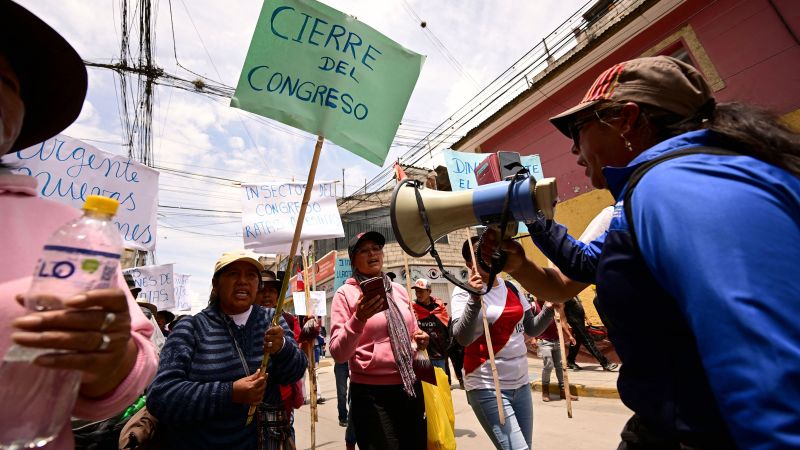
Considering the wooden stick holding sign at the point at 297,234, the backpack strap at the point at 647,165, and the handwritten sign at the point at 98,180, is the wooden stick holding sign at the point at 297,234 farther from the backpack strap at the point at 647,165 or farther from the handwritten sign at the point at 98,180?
the handwritten sign at the point at 98,180

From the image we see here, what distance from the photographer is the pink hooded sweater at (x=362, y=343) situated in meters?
2.52

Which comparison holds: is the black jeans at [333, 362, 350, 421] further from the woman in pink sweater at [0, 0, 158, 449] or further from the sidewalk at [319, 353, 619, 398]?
the woman in pink sweater at [0, 0, 158, 449]

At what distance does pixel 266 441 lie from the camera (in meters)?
2.19

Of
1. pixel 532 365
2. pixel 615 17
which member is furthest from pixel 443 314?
pixel 615 17

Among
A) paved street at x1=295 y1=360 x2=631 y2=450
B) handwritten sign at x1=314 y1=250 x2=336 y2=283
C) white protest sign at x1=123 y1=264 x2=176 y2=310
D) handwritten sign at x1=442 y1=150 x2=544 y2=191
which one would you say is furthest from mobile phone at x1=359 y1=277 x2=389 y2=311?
handwritten sign at x1=314 y1=250 x2=336 y2=283

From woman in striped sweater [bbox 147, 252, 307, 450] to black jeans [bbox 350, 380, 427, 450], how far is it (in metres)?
0.46

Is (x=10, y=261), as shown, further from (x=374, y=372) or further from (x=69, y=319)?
(x=374, y=372)

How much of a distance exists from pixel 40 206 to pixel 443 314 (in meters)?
4.76

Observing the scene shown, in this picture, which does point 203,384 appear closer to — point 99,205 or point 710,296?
point 99,205

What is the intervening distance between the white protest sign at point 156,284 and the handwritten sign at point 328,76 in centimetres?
697

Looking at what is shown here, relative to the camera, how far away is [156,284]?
7.82 metres

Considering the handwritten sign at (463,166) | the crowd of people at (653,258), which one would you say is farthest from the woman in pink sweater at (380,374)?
the handwritten sign at (463,166)

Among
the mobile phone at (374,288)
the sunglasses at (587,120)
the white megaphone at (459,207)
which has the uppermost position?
the sunglasses at (587,120)

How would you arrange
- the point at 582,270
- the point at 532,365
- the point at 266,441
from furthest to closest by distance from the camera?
the point at 532,365, the point at 266,441, the point at 582,270
